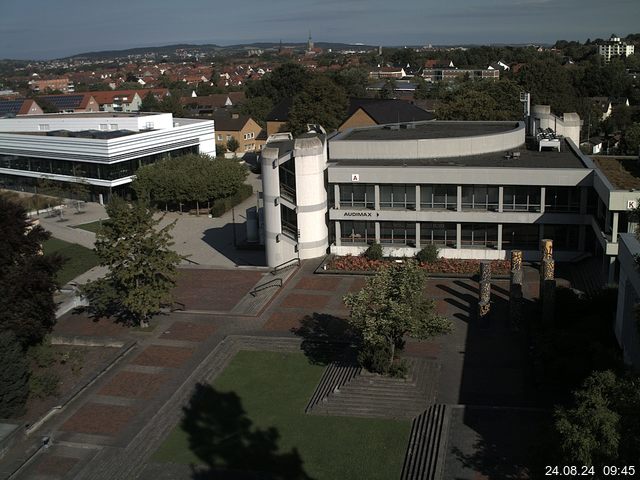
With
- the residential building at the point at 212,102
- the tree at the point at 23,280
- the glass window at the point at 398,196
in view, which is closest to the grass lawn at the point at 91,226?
the tree at the point at 23,280

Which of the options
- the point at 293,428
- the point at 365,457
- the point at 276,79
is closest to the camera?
the point at 365,457

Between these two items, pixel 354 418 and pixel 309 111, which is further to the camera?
pixel 309 111

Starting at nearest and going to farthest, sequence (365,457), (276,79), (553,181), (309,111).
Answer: (365,457)
(553,181)
(309,111)
(276,79)

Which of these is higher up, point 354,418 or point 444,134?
point 444,134

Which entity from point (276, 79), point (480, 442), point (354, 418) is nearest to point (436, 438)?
point (480, 442)

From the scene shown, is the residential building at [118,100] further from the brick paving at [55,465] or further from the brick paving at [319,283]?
the brick paving at [55,465]

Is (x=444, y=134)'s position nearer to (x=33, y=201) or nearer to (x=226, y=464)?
(x=226, y=464)

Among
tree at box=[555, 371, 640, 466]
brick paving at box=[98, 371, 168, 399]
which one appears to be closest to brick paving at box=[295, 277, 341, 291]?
brick paving at box=[98, 371, 168, 399]
